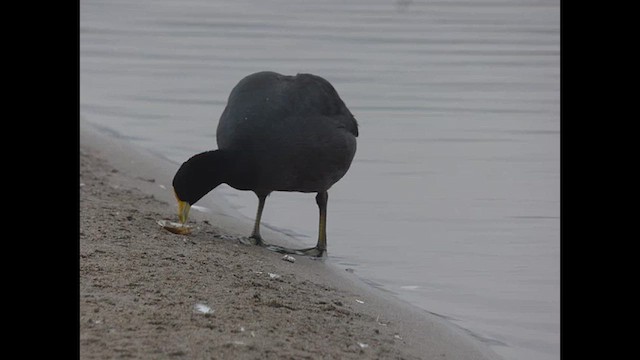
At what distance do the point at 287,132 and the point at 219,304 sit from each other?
2.09 m

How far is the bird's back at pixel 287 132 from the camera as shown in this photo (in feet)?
23.2

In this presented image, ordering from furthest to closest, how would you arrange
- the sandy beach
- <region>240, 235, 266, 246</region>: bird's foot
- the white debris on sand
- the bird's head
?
<region>240, 235, 266, 246</region>: bird's foot < the bird's head < the white debris on sand < the sandy beach

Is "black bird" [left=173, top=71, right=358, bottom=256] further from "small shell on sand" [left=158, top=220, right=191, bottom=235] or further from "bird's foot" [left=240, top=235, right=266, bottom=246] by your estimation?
"bird's foot" [left=240, top=235, right=266, bottom=246]

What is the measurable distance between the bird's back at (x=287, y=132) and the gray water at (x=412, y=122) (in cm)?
89

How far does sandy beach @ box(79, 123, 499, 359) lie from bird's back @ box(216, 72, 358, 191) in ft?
1.80

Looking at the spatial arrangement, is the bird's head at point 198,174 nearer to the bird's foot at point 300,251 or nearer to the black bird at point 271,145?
the black bird at point 271,145

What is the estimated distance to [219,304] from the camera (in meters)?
5.21

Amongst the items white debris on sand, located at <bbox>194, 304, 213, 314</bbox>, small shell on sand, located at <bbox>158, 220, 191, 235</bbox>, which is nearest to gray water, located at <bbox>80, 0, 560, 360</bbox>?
small shell on sand, located at <bbox>158, 220, 191, 235</bbox>

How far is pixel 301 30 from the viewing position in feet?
63.6

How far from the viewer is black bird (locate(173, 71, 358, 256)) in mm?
7035

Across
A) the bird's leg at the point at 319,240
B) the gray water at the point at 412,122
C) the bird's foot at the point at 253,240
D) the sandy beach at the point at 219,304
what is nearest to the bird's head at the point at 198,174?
the sandy beach at the point at 219,304

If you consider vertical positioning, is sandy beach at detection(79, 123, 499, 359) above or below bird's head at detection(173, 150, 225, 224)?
A: below
